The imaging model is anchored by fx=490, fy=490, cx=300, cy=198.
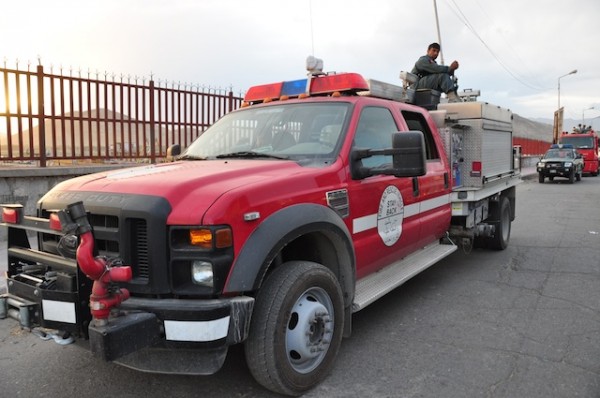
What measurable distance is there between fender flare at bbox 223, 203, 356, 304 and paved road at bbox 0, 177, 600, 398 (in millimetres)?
643

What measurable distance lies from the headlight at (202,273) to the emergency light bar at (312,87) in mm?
2261

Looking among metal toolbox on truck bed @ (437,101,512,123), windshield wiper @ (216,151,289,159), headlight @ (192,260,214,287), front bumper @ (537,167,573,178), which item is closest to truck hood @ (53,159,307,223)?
windshield wiper @ (216,151,289,159)

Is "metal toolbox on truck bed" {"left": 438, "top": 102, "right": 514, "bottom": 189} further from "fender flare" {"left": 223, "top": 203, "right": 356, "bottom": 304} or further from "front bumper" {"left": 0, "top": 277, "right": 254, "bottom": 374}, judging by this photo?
"front bumper" {"left": 0, "top": 277, "right": 254, "bottom": 374}

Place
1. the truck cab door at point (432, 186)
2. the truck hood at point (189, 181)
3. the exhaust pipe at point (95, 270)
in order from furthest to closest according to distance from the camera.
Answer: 1. the truck cab door at point (432, 186)
2. the truck hood at point (189, 181)
3. the exhaust pipe at point (95, 270)

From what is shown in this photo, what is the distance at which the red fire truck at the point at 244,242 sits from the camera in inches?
98.5

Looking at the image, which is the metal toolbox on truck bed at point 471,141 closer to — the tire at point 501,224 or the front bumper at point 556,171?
the tire at point 501,224

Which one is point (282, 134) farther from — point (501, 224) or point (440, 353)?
point (501, 224)

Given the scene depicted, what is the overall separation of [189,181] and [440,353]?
2235mm

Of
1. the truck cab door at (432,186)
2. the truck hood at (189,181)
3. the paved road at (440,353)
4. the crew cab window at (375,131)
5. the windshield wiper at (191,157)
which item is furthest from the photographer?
the truck cab door at (432,186)

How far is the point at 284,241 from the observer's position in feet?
9.31

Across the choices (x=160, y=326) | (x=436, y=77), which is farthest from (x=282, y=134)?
(x=436, y=77)

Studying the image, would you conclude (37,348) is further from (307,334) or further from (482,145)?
(482,145)

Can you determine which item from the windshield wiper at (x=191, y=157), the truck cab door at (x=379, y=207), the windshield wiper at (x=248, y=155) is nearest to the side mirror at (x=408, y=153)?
the truck cab door at (x=379, y=207)

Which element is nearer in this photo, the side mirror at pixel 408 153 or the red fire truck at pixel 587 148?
the side mirror at pixel 408 153
